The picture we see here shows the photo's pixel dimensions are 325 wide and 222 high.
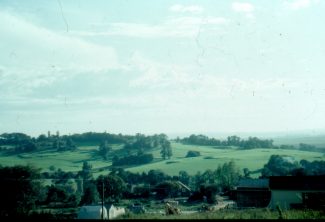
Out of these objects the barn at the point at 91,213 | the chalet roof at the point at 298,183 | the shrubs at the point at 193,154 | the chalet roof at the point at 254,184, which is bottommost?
the barn at the point at 91,213

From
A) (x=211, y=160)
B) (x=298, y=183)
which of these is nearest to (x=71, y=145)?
(x=211, y=160)

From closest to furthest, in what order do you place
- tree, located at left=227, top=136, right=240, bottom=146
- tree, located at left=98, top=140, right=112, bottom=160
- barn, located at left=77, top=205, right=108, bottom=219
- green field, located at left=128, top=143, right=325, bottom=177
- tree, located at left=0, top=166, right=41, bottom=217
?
barn, located at left=77, top=205, right=108, bottom=219 < tree, located at left=0, top=166, right=41, bottom=217 < green field, located at left=128, top=143, right=325, bottom=177 < tree, located at left=98, top=140, right=112, bottom=160 < tree, located at left=227, top=136, right=240, bottom=146

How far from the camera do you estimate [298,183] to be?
3134cm

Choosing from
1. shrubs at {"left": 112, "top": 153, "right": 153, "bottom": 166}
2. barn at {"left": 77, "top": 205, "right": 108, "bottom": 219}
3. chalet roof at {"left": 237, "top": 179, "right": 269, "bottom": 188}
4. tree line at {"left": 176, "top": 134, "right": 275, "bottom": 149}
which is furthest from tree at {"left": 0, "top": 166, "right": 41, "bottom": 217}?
tree line at {"left": 176, "top": 134, "right": 275, "bottom": 149}

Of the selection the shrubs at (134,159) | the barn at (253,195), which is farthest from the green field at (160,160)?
the barn at (253,195)

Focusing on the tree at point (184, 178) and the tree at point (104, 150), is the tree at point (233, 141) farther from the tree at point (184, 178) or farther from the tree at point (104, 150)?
the tree at point (184, 178)

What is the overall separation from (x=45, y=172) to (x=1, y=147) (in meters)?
31.6

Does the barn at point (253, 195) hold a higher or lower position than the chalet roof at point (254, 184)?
lower

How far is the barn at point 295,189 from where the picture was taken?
3011cm

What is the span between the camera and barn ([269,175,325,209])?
98.8ft

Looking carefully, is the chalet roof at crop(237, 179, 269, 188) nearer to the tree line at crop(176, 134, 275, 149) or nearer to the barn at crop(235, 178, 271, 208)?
the barn at crop(235, 178, 271, 208)

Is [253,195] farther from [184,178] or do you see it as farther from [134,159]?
[134,159]

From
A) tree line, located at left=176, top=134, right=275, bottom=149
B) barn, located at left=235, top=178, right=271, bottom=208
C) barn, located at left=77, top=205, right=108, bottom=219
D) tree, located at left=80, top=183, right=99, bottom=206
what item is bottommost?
tree, located at left=80, top=183, right=99, bottom=206

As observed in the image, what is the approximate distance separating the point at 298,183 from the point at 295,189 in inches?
28.8
